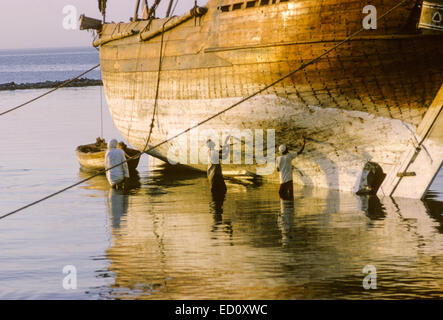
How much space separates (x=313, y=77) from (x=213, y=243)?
14.6 ft

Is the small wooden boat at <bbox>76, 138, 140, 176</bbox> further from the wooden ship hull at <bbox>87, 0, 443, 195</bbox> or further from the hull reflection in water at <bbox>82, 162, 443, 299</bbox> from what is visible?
the hull reflection in water at <bbox>82, 162, 443, 299</bbox>

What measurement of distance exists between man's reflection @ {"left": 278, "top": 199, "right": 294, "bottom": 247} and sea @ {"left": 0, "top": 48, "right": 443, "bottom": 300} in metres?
0.02

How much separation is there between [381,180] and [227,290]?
6.73m

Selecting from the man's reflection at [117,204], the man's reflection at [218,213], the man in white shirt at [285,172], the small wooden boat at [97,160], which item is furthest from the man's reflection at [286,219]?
the small wooden boat at [97,160]

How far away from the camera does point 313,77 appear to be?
1473 centimetres

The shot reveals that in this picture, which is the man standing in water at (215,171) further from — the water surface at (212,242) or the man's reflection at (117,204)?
the man's reflection at (117,204)

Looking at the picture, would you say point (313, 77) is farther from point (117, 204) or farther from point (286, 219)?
point (117, 204)

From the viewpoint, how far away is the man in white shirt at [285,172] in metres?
15.2

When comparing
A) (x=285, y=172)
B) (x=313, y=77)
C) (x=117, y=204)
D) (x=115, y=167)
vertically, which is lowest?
(x=117, y=204)

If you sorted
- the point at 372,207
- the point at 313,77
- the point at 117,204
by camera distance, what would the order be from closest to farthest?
the point at 372,207 → the point at 313,77 → the point at 117,204

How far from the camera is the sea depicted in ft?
31.0

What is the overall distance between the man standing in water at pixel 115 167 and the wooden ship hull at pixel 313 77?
5.59 ft

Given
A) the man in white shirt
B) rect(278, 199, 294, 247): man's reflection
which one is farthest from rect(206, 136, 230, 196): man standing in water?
rect(278, 199, 294, 247): man's reflection

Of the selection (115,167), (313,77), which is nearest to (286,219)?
(313,77)
